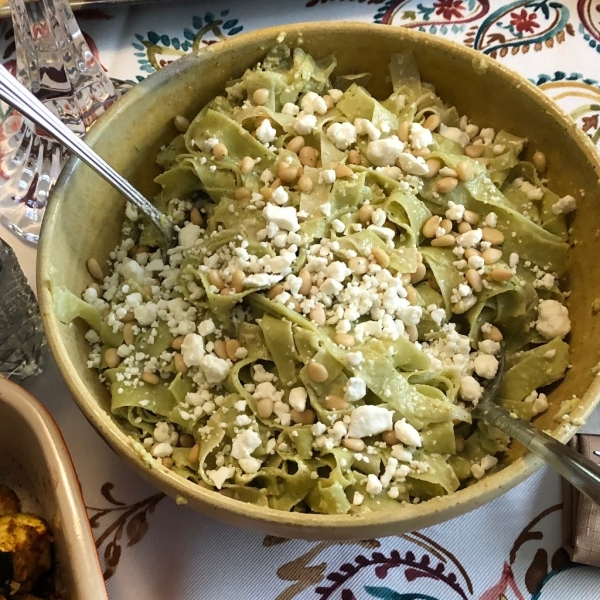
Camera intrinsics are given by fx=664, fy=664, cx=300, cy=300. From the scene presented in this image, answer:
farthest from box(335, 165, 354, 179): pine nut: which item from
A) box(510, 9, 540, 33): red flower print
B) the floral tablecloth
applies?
box(510, 9, 540, 33): red flower print

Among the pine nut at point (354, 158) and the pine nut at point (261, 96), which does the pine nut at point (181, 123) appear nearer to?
the pine nut at point (261, 96)

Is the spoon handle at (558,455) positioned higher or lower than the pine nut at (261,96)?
lower

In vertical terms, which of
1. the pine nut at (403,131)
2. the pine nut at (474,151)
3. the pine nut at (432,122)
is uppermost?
the pine nut at (432,122)

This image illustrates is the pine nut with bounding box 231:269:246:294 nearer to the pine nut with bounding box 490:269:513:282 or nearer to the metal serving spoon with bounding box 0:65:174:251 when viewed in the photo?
the metal serving spoon with bounding box 0:65:174:251

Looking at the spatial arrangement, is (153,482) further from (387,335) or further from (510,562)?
(510,562)

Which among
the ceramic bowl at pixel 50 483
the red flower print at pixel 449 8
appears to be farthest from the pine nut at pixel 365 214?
the red flower print at pixel 449 8

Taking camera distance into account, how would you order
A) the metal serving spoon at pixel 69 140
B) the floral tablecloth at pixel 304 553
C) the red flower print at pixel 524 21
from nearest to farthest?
the metal serving spoon at pixel 69 140 → the floral tablecloth at pixel 304 553 → the red flower print at pixel 524 21
